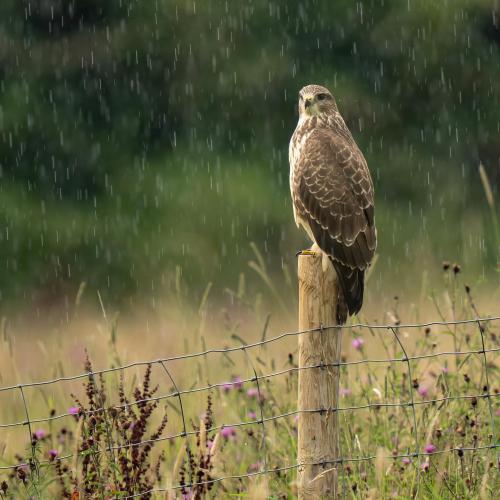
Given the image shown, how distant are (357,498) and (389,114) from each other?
9.55 m

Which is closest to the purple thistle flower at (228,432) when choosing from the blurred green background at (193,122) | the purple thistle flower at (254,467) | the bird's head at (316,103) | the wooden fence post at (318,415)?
the purple thistle flower at (254,467)

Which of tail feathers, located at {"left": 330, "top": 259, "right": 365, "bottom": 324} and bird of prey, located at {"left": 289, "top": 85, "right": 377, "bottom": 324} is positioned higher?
bird of prey, located at {"left": 289, "top": 85, "right": 377, "bottom": 324}

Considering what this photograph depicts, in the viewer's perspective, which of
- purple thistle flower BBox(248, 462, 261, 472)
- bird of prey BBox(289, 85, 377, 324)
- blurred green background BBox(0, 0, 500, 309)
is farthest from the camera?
blurred green background BBox(0, 0, 500, 309)

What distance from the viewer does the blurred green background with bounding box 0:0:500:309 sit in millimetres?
13258

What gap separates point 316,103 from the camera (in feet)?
21.8

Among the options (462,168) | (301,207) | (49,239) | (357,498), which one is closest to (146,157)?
(49,239)

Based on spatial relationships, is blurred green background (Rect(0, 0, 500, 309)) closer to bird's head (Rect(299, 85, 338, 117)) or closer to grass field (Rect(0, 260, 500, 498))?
grass field (Rect(0, 260, 500, 498))

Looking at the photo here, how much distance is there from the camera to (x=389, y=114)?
1385 centimetres

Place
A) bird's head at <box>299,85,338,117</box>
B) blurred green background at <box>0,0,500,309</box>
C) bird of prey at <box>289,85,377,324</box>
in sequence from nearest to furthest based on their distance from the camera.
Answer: bird of prey at <box>289,85,377,324</box>
bird's head at <box>299,85,338,117</box>
blurred green background at <box>0,0,500,309</box>

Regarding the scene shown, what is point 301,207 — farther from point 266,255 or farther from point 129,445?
point 266,255

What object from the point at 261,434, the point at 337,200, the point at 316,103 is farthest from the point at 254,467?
the point at 316,103

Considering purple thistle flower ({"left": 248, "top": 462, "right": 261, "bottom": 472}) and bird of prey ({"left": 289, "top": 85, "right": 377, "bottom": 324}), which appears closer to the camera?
purple thistle flower ({"left": 248, "top": 462, "right": 261, "bottom": 472})

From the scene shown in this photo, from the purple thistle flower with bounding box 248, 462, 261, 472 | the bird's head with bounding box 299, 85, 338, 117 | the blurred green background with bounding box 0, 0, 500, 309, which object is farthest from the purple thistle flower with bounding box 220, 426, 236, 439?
the blurred green background with bounding box 0, 0, 500, 309

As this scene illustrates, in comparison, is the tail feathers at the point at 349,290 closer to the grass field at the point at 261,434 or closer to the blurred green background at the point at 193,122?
the grass field at the point at 261,434
